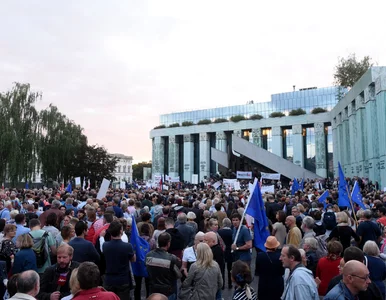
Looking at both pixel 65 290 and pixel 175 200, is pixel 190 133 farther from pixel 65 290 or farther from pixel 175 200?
pixel 65 290

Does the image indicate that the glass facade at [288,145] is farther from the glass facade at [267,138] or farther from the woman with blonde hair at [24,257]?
the woman with blonde hair at [24,257]

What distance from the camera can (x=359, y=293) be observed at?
151 inches

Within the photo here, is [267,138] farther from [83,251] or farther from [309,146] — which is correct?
[83,251]

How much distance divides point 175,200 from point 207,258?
8.70m

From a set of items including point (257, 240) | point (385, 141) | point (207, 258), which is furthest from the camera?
point (385, 141)

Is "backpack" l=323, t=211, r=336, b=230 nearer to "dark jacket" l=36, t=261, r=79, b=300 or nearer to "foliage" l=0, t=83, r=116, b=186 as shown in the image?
"dark jacket" l=36, t=261, r=79, b=300

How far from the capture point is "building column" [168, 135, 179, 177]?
6565 cm

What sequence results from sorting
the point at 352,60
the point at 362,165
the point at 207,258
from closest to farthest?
the point at 207,258 → the point at 362,165 → the point at 352,60

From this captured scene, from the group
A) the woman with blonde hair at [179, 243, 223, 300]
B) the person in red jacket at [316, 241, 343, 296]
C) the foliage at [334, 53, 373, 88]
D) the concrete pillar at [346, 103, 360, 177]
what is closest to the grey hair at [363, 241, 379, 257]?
the person in red jacket at [316, 241, 343, 296]

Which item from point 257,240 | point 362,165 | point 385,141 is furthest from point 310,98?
point 257,240

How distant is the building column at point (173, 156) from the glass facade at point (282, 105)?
36.6 ft

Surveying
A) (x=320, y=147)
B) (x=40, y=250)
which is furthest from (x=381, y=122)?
(x=320, y=147)

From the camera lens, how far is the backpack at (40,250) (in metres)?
5.97

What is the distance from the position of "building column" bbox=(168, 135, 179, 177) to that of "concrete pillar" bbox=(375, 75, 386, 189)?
41.6 m
